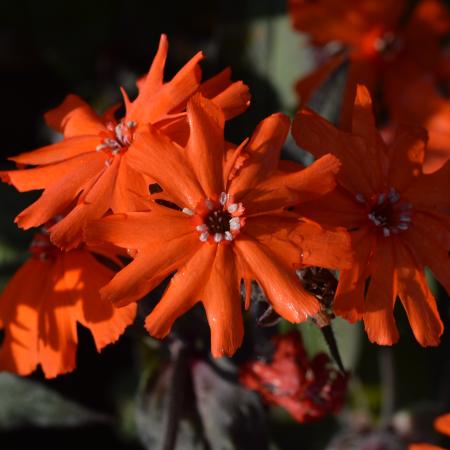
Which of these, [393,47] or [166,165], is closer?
[166,165]

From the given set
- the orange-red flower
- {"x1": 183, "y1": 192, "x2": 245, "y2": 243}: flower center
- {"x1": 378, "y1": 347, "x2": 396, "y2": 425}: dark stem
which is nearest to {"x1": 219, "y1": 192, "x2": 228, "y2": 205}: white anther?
{"x1": 183, "y1": 192, "x2": 245, "y2": 243}: flower center

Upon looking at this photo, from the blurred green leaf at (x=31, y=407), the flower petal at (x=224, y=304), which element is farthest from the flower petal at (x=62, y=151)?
the blurred green leaf at (x=31, y=407)

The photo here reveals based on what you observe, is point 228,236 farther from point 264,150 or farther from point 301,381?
point 301,381

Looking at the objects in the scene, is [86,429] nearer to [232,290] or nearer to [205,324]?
[205,324]

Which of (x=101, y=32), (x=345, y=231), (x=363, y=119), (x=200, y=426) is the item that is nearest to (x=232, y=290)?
(x=345, y=231)

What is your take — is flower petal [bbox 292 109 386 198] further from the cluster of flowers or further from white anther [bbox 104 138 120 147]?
white anther [bbox 104 138 120 147]

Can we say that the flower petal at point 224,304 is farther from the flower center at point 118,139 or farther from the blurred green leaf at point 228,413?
the blurred green leaf at point 228,413

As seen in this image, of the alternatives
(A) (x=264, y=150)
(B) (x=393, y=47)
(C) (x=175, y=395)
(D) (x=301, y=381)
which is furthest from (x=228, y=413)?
(B) (x=393, y=47)
